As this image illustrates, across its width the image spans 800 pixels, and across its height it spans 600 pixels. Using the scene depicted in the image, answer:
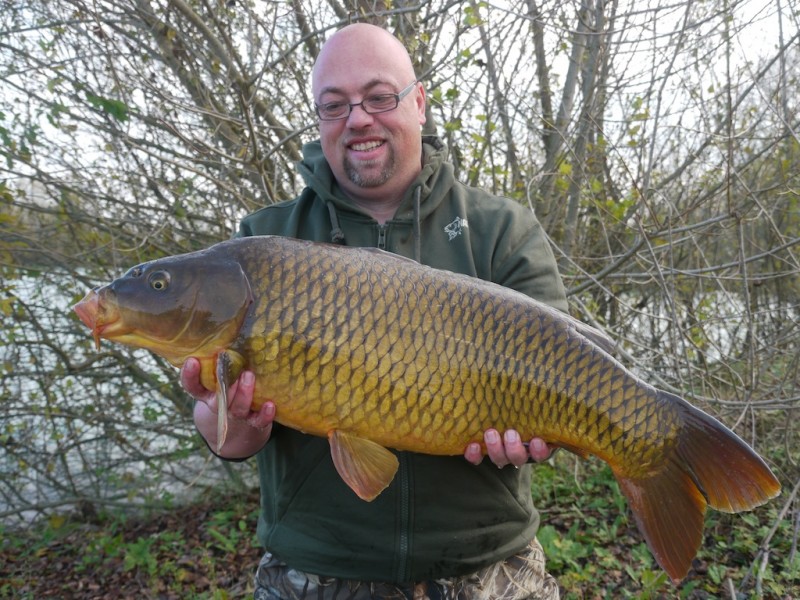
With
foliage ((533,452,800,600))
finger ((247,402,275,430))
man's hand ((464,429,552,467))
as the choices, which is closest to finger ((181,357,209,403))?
finger ((247,402,275,430))

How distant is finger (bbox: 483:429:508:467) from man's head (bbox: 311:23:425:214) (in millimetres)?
730

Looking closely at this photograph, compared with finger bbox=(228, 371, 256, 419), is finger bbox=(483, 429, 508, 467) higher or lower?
lower

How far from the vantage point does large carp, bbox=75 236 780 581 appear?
1.25 metres

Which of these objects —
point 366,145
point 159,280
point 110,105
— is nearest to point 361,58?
point 366,145

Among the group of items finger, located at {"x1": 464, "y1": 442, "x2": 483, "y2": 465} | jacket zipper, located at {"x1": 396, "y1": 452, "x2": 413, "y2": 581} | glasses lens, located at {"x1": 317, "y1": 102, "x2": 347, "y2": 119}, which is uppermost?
glasses lens, located at {"x1": 317, "y1": 102, "x2": 347, "y2": 119}

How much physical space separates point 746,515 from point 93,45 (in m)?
3.90

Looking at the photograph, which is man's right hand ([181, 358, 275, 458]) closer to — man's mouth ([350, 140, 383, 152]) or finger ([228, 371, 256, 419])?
finger ([228, 371, 256, 419])

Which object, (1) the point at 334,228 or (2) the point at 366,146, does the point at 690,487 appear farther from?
(2) the point at 366,146

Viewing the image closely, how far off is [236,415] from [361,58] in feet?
3.33

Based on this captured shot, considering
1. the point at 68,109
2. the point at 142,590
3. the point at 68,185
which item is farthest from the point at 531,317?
the point at 68,185

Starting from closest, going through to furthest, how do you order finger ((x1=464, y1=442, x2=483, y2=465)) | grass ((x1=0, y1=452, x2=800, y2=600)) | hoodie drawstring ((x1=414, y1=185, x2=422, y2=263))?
finger ((x1=464, y1=442, x2=483, y2=465)), hoodie drawstring ((x1=414, y1=185, x2=422, y2=263)), grass ((x1=0, y1=452, x2=800, y2=600))

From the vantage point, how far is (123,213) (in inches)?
149

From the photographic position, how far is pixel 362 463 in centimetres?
126

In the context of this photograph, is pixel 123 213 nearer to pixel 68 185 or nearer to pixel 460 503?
pixel 68 185
